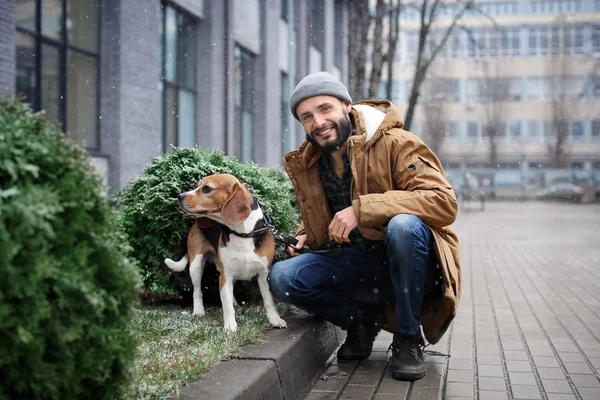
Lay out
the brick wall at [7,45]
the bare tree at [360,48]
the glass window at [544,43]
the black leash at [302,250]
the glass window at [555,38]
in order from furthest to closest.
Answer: the glass window at [544,43] < the glass window at [555,38] < the bare tree at [360,48] < the brick wall at [7,45] < the black leash at [302,250]

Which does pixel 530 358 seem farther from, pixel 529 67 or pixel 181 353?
pixel 529 67

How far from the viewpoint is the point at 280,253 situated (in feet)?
19.7

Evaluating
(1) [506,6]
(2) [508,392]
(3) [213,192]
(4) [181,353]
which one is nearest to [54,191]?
(4) [181,353]

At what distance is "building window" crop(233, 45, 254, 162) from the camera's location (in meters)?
19.8

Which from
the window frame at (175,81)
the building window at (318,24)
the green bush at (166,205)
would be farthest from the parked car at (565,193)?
the green bush at (166,205)

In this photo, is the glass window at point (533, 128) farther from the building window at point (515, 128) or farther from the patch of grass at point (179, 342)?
the patch of grass at point (179, 342)

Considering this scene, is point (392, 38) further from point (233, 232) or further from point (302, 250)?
point (233, 232)

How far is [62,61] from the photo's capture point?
11586 millimetres

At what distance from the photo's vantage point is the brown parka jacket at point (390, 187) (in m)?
4.63

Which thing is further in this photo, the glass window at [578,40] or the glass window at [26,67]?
the glass window at [578,40]

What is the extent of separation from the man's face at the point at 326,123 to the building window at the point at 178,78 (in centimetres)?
1006

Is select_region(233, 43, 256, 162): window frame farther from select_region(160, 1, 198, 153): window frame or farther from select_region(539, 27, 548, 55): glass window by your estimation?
select_region(539, 27, 548, 55): glass window

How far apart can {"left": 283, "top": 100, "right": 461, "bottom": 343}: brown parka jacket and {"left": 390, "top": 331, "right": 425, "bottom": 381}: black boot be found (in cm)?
28

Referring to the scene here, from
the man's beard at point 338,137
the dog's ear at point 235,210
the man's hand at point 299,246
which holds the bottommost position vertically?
the man's hand at point 299,246
